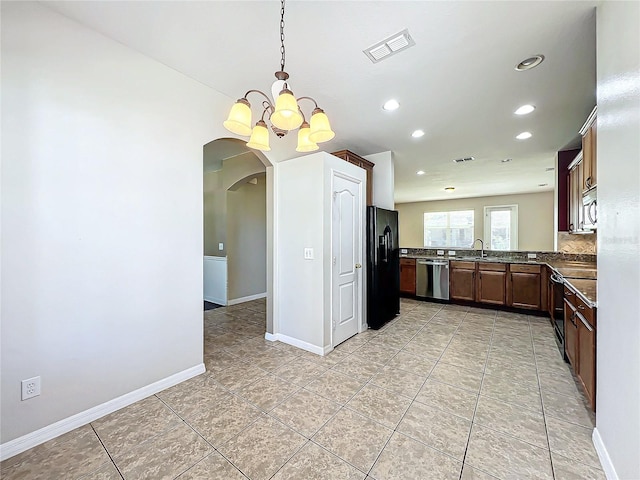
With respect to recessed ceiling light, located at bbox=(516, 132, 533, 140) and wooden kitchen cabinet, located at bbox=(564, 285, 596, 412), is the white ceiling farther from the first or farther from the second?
wooden kitchen cabinet, located at bbox=(564, 285, 596, 412)

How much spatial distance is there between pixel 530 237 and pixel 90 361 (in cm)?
982

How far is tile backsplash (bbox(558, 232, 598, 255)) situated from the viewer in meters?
3.93

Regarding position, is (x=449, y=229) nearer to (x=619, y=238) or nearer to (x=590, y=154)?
(x=590, y=154)

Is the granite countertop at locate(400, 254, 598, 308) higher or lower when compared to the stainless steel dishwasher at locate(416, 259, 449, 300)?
higher

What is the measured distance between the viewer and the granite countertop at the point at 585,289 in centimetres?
178

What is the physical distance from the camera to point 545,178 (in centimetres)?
596

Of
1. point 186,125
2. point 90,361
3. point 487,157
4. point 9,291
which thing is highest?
point 487,157

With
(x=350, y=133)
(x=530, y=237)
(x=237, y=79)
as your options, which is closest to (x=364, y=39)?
(x=237, y=79)

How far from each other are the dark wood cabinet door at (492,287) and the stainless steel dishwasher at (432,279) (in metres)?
0.55

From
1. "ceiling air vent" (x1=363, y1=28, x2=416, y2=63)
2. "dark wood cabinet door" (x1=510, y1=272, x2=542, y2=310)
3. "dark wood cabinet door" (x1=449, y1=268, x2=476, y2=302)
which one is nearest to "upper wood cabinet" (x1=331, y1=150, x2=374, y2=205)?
"ceiling air vent" (x1=363, y1=28, x2=416, y2=63)

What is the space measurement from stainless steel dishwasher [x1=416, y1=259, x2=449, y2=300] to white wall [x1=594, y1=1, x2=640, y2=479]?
3.52m

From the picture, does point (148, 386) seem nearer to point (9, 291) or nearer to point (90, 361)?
point (90, 361)

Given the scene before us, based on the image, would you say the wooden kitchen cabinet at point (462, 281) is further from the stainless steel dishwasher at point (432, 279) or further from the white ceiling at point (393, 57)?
the white ceiling at point (393, 57)

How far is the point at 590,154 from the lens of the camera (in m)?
2.59
